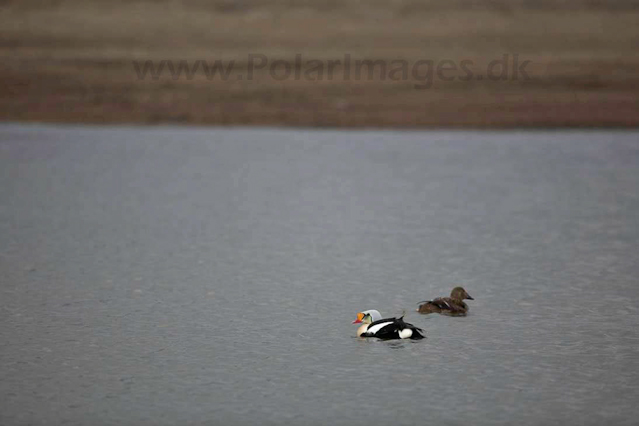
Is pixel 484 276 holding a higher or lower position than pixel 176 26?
lower

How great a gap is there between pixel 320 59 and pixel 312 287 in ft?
41.5

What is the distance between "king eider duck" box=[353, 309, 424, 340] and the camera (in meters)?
5.87

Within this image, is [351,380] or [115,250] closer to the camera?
[351,380]

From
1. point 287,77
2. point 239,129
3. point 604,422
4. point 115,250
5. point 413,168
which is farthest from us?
point 287,77

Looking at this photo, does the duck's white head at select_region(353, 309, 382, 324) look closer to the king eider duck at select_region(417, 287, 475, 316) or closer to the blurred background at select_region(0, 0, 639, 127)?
the king eider duck at select_region(417, 287, 475, 316)

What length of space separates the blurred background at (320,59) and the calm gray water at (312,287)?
3482 mm

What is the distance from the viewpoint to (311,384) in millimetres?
5246

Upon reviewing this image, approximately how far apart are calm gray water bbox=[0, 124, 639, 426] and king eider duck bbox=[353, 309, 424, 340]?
0.22 ft

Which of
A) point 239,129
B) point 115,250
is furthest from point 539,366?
point 239,129

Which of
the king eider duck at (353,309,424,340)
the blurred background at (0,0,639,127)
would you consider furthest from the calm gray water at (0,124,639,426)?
the blurred background at (0,0,639,127)

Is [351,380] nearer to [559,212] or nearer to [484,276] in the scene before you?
[484,276]

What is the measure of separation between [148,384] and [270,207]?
207 inches

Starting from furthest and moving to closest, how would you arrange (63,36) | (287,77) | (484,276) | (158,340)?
(63,36), (287,77), (484,276), (158,340)

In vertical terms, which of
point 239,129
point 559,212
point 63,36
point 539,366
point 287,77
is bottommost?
point 539,366
